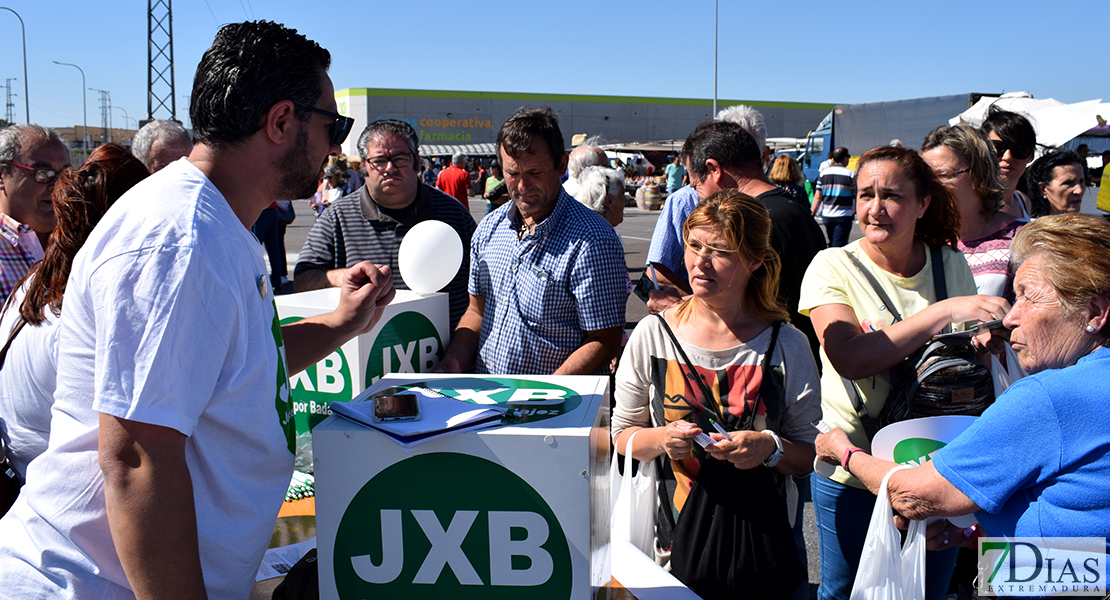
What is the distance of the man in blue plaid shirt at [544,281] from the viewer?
2402mm

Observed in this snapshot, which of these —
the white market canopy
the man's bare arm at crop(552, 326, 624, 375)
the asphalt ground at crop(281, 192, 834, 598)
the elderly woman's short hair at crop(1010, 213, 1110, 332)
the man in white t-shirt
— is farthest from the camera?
the white market canopy

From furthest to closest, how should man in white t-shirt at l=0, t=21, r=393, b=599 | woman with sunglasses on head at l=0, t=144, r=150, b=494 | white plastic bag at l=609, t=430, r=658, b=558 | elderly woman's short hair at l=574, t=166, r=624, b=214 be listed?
elderly woman's short hair at l=574, t=166, r=624, b=214, white plastic bag at l=609, t=430, r=658, b=558, woman with sunglasses on head at l=0, t=144, r=150, b=494, man in white t-shirt at l=0, t=21, r=393, b=599

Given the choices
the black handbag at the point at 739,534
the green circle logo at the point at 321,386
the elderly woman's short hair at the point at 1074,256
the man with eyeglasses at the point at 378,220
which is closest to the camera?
the elderly woman's short hair at the point at 1074,256

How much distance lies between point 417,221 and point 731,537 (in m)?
1.84

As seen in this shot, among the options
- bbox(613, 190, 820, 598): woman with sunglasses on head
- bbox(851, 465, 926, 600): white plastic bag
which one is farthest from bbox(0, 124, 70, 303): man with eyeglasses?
bbox(851, 465, 926, 600): white plastic bag

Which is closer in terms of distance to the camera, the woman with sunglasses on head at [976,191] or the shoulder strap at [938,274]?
the shoulder strap at [938,274]

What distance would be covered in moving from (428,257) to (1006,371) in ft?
5.81

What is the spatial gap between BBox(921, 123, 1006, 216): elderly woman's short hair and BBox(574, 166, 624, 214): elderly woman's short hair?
277cm

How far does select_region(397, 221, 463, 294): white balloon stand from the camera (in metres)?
2.38

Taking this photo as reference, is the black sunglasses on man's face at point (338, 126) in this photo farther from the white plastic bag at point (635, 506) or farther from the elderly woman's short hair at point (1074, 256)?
the elderly woman's short hair at point (1074, 256)

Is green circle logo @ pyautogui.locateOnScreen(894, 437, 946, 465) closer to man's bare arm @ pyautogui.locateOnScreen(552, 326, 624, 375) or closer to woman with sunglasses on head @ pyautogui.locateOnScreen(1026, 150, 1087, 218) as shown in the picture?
man's bare arm @ pyautogui.locateOnScreen(552, 326, 624, 375)

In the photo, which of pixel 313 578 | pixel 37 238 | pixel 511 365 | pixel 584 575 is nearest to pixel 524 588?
pixel 584 575

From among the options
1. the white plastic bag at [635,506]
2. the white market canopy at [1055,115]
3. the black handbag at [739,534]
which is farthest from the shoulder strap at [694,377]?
the white market canopy at [1055,115]

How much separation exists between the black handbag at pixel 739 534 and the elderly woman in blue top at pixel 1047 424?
1.18 ft
